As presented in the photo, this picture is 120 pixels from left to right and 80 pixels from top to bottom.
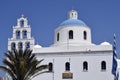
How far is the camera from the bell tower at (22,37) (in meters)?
46.8

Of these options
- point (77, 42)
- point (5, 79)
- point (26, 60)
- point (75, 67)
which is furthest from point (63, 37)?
point (26, 60)

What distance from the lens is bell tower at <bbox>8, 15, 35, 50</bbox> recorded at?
46.8 m

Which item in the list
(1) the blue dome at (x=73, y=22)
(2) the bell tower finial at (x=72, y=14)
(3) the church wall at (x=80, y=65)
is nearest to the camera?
(3) the church wall at (x=80, y=65)

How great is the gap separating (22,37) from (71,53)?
22.6 feet

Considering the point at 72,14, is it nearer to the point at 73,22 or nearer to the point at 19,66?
the point at 73,22

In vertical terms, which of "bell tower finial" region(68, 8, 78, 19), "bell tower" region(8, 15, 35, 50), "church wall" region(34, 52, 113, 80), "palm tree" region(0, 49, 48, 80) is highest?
"bell tower finial" region(68, 8, 78, 19)

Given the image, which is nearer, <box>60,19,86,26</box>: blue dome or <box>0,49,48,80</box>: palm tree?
<box>0,49,48,80</box>: palm tree

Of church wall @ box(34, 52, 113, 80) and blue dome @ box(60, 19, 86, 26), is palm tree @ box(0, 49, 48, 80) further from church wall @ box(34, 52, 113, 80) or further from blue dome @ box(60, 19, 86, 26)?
blue dome @ box(60, 19, 86, 26)

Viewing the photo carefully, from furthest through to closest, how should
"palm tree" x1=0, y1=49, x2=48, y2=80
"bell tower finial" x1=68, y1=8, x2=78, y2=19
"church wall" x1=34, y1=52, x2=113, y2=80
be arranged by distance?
"bell tower finial" x1=68, y1=8, x2=78, y2=19 < "church wall" x1=34, y1=52, x2=113, y2=80 < "palm tree" x1=0, y1=49, x2=48, y2=80

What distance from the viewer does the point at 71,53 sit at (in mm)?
45906

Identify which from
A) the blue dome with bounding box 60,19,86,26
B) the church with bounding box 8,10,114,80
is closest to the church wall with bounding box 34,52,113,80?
the church with bounding box 8,10,114,80

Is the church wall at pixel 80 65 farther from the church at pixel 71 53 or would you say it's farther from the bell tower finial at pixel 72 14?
the bell tower finial at pixel 72 14

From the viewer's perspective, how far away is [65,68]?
1804 inches

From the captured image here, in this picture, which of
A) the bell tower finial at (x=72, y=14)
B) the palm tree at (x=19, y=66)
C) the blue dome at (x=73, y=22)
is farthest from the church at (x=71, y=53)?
the palm tree at (x=19, y=66)
